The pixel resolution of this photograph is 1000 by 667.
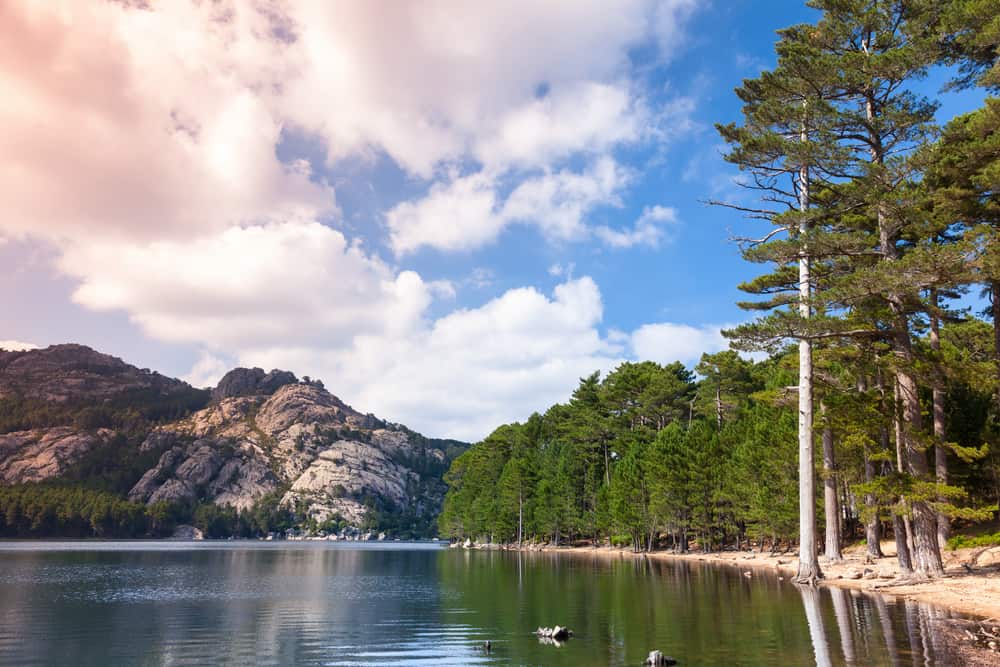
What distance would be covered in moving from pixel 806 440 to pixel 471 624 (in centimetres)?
2045

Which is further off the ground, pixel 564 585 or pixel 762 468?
pixel 762 468

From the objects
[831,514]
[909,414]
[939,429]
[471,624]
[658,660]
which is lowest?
[471,624]

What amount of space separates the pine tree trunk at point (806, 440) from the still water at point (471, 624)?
5.66 feet

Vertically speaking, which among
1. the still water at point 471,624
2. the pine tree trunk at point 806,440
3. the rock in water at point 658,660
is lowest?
the still water at point 471,624

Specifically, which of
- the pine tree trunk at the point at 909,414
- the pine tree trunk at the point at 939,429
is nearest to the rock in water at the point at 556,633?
the pine tree trunk at the point at 909,414

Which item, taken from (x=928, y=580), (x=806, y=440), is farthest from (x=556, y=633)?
(x=806, y=440)

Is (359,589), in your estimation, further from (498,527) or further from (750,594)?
(498,527)

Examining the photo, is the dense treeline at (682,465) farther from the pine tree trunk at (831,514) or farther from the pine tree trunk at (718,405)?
the pine tree trunk at (831,514)

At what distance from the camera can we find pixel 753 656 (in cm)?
1521

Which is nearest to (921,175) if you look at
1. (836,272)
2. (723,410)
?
(836,272)

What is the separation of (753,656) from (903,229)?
925 inches

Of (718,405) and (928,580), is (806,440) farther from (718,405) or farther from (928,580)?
(718,405)

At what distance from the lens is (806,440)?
108 feet

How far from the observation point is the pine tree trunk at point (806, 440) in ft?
104
